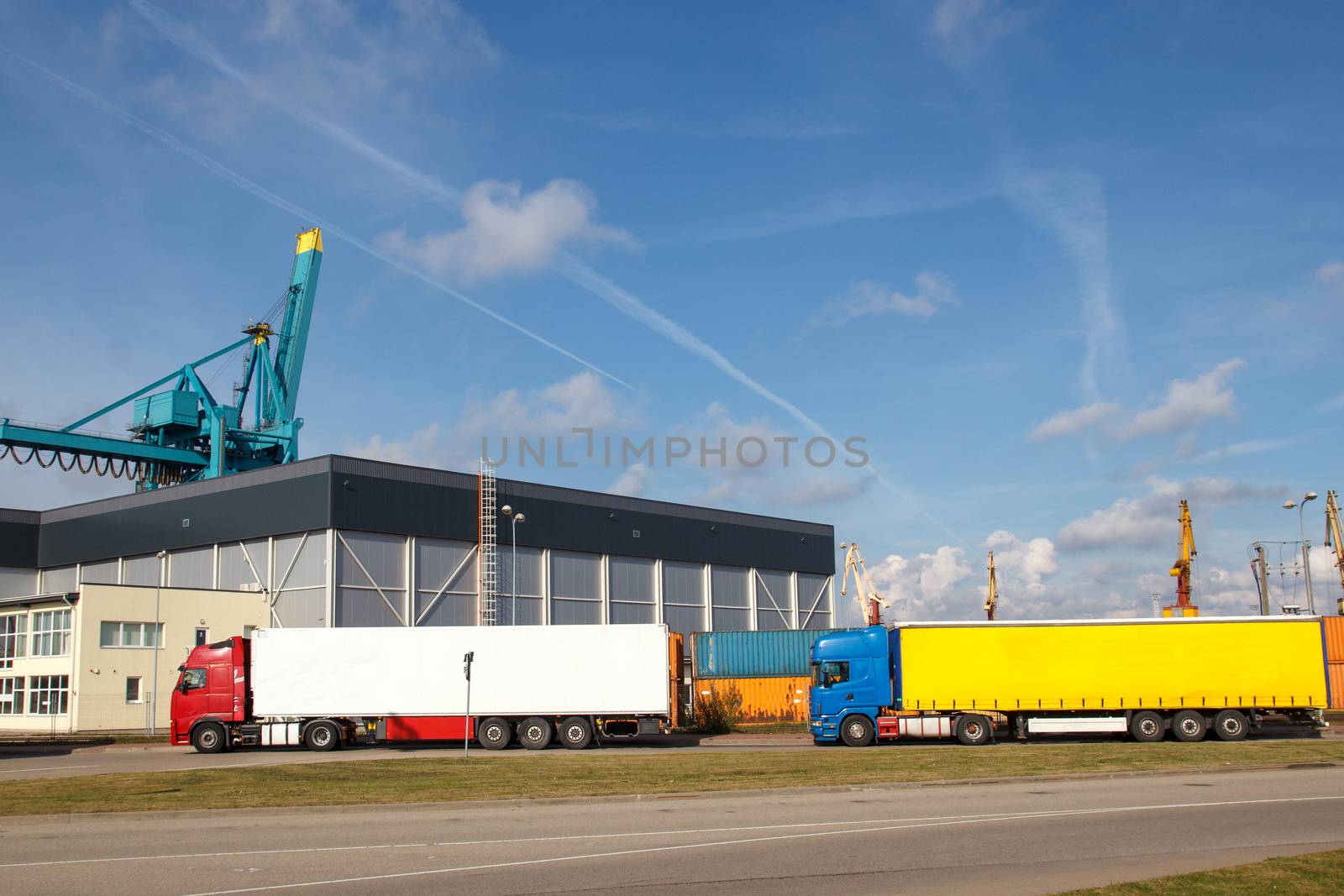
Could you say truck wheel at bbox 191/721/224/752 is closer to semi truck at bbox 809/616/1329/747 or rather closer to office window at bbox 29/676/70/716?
office window at bbox 29/676/70/716

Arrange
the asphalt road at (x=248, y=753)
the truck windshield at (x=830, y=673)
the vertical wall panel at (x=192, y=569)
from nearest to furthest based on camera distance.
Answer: the asphalt road at (x=248, y=753) < the truck windshield at (x=830, y=673) < the vertical wall panel at (x=192, y=569)

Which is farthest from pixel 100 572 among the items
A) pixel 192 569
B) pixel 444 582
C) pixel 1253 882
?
pixel 1253 882

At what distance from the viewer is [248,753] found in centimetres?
3459

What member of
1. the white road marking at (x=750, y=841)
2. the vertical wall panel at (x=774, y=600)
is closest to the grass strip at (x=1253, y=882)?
the white road marking at (x=750, y=841)

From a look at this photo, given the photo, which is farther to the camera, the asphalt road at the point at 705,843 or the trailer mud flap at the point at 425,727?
the trailer mud flap at the point at 425,727

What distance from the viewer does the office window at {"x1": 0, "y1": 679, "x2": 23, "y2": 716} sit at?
50.8 m

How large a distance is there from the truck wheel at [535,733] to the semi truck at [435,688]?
0.04 metres

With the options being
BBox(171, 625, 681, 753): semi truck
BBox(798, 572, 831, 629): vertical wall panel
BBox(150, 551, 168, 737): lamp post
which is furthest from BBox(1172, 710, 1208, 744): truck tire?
BBox(798, 572, 831, 629): vertical wall panel

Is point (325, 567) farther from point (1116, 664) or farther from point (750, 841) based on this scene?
point (750, 841)

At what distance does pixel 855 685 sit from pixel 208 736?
19362 millimetres

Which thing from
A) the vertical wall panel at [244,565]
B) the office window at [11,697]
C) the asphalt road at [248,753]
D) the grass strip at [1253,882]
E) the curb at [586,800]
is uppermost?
the vertical wall panel at [244,565]

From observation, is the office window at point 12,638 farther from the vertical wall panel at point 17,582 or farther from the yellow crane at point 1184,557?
the yellow crane at point 1184,557

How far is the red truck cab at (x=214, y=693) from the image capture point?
3475cm

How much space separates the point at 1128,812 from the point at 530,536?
156 ft
